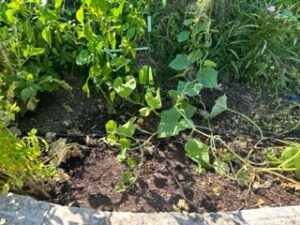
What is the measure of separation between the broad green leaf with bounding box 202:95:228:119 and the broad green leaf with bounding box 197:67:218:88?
72 mm

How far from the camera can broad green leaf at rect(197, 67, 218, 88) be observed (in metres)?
1.85

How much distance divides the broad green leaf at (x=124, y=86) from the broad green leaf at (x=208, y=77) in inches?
11.4

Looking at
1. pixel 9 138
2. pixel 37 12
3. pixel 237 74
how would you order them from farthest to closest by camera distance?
pixel 237 74 → pixel 37 12 → pixel 9 138

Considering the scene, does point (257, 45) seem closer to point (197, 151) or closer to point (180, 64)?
point (180, 64)

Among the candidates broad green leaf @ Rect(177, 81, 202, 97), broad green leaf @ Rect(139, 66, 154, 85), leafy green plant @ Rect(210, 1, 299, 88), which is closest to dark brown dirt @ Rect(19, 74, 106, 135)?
broad green leaf @ Rect(139, 66, 154, 85)

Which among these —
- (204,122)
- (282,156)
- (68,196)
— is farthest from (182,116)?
(68,196)

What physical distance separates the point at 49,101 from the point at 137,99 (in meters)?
0.42

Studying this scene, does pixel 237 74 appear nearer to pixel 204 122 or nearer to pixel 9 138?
pixel 204 122

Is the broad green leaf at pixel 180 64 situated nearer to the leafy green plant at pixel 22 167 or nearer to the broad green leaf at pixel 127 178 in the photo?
the broad green leaf at pixel 127 178

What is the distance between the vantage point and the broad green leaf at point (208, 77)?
1.85m

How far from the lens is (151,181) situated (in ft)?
5.54

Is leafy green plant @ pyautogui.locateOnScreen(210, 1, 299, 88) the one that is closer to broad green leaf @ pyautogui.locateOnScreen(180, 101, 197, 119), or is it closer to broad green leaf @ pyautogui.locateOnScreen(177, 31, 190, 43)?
broad green leaf @ pyautogui.locateOnScreen(177, 31, 190, 43)

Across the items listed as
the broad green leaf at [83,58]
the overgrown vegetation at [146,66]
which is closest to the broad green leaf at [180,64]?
the overgrown vegetation at [146,66]

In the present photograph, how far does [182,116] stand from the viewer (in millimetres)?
1805
